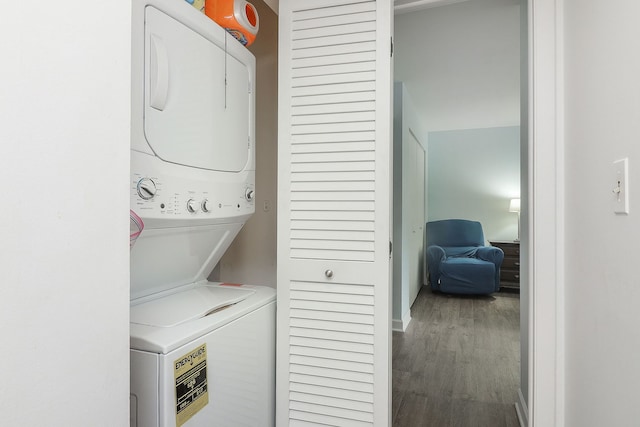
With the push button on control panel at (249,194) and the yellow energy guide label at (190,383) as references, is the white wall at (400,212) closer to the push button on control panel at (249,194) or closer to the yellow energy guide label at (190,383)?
the push button on control panel at (249,194)

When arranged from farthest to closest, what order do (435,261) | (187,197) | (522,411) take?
(435,261) < (522,411) < (187,197)

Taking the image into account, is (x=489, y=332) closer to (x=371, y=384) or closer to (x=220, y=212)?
(x=371, y=384)

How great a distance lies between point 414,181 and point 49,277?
4.24 metres

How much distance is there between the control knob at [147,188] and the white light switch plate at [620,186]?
45.5 inches

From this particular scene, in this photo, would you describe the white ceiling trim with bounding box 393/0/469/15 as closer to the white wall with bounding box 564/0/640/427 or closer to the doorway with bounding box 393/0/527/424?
the doorway with bounding box 393/0/527/424

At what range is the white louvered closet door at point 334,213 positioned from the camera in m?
1.41

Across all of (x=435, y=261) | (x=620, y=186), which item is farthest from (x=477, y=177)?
(x=620, y=186)

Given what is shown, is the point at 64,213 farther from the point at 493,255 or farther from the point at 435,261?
the point at 493,255

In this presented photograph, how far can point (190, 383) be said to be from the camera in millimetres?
1053

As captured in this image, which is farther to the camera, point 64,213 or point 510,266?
point 510,266

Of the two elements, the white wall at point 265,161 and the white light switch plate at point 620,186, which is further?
the white wall at point 265,161

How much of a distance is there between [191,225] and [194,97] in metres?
0.43

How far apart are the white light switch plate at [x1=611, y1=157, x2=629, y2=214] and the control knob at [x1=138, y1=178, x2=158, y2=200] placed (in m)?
1.16

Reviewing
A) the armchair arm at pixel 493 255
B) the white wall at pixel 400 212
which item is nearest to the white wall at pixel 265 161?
the white wall at pixel 400 212
